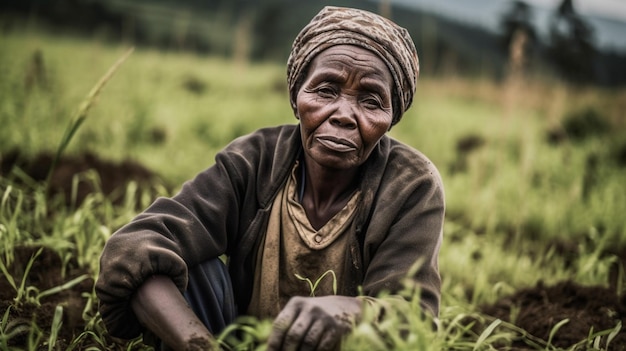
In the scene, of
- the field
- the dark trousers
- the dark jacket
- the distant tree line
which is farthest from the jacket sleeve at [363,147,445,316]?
Answer: the distant tree line

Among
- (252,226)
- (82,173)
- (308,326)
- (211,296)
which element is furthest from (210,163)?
(308,326)

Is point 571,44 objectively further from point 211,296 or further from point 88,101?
point 211,296

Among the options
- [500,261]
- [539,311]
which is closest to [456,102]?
[500,261]

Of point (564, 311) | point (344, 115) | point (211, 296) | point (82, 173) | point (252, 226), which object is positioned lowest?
point (82, 173)

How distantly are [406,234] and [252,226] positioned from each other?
22.8 inches

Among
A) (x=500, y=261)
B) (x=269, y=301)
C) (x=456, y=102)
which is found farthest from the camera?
(x=456, y=102)

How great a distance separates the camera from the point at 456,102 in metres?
13.0

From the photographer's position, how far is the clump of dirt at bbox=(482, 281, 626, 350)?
2.61 m

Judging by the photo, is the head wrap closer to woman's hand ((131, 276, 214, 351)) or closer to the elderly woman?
the elderly woman

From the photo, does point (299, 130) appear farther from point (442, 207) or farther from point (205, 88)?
point (205, 88)

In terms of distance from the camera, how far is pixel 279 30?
59.9 ft

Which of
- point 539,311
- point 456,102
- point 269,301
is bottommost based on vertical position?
point 456,102

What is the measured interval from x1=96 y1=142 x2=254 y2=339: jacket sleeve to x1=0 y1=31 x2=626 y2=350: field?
241mm

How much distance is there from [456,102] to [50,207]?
10.6m
